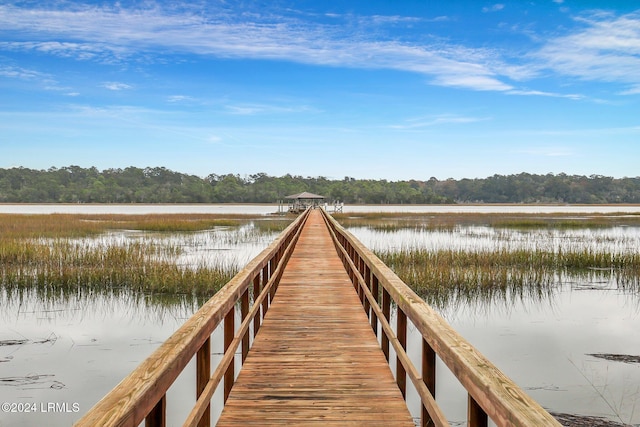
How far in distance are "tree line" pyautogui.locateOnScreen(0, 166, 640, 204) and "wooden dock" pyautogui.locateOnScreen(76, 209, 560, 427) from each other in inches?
4577

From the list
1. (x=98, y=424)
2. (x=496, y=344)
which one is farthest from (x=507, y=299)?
(x=98, y=424)

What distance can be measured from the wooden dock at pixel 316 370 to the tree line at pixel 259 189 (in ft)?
381

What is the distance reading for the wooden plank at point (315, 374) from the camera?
3480 mm

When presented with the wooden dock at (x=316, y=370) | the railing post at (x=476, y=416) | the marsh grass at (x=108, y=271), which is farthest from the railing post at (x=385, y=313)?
the marsh grass at (x=108, y=271)

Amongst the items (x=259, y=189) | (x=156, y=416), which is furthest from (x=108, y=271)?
(x=259, y=189)

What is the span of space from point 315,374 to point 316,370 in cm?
11

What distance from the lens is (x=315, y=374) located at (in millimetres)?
4285

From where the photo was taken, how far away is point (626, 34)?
4741 cm

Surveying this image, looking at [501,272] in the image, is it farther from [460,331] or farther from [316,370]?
[316,370]

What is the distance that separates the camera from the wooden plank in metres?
3.48

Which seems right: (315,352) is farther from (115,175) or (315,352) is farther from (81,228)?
(115,175)

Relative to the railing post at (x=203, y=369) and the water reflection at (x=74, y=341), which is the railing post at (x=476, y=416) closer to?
the railing post at (x=203, y=369)

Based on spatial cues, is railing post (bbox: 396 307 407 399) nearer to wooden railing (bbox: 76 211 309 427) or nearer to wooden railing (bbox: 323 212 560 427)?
wooden railing (bbox: 323 212 560 427)

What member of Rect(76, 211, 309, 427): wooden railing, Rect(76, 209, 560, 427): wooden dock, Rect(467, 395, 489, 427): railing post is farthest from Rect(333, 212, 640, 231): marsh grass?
Rect(467, 395, 489, 427): railing post
